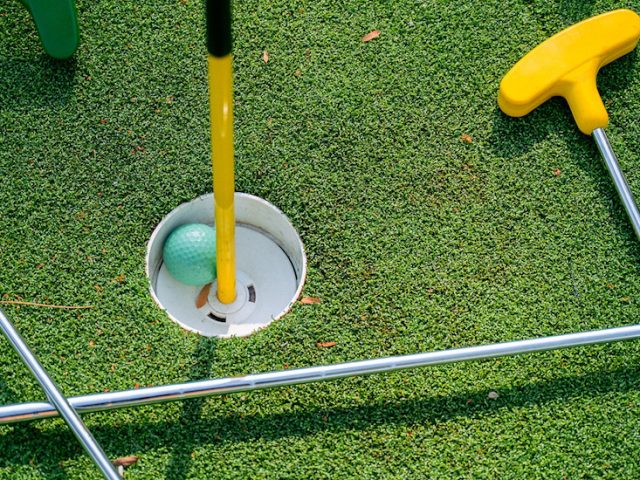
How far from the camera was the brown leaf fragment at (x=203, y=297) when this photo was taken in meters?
2.75

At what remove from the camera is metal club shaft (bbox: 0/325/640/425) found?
2.31m

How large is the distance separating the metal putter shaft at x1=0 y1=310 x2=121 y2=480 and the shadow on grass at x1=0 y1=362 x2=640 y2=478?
215 millimetres

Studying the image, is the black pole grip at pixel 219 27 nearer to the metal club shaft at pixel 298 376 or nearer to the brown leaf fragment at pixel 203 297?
the metal club shaft at pixel 298 376

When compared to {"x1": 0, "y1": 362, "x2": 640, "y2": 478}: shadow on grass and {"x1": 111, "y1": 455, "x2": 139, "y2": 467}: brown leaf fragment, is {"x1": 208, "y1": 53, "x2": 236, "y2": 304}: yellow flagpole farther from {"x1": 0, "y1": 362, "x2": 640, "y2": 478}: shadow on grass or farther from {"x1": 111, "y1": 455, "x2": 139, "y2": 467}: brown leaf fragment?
{"x1": 111, "y1": 455, "x2": 139, "y2": 467}: brown leaf fragment

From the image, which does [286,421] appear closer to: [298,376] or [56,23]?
[298,376]

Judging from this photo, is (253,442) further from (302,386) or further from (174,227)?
(174,227)

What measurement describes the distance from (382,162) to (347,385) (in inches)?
34.8

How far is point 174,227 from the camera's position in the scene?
2.79 meters

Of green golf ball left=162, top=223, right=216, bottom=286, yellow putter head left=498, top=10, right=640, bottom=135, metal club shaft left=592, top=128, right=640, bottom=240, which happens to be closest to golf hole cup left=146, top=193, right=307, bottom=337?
green golf ball left=162, top=223, right=216, bottom=286

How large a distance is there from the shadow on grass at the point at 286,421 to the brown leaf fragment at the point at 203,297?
0.23 metres

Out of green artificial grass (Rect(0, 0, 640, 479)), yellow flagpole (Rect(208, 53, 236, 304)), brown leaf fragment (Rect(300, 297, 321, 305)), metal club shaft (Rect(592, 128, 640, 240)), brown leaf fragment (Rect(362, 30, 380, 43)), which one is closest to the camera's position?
yellow flagpole (Rect(208, 53, 236, 304))

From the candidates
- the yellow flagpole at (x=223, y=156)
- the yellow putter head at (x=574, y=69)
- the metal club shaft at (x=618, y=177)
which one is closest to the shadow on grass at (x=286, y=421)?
the yellow flagpole at (x=223, y=156)

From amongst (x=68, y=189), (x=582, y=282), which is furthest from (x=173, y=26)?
(x=582, y=282)

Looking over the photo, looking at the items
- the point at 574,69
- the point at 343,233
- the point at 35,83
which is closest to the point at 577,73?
the point at 574,69
